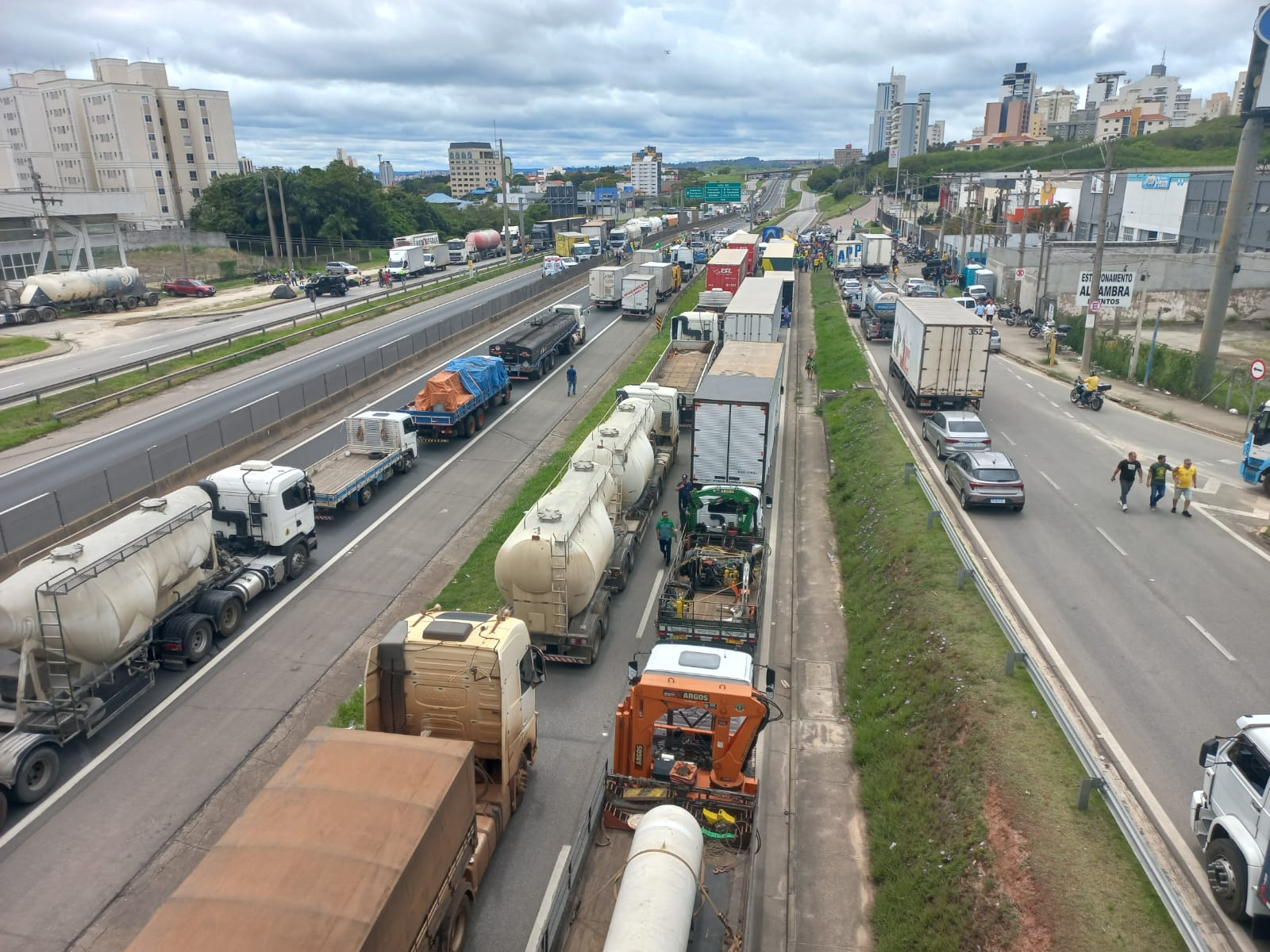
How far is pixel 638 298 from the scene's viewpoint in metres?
56.4

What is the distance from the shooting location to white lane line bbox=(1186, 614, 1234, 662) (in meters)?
14.7

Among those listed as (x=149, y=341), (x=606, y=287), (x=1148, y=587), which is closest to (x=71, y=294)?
(x=149, y=341)

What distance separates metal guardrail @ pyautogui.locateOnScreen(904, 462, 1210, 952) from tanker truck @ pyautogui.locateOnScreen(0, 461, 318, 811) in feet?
51.1

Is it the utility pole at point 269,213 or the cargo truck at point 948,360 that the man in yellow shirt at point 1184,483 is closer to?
the cargo truck at point 948,360

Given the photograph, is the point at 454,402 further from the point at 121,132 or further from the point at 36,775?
the point at 121,132

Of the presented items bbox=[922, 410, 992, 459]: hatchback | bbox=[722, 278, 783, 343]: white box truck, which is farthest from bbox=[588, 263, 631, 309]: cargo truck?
bbox=[922, 410, 992, 459]: hatchback

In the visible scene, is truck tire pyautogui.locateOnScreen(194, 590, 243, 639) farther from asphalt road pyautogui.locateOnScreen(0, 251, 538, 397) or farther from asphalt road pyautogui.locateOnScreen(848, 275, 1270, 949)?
asphalt road pyautogui.locateOnScreen(0, 251, 538, 397)

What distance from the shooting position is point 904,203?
129000 mm

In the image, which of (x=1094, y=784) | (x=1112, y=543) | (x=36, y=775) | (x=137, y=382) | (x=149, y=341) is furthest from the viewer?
(x=149, y=341)

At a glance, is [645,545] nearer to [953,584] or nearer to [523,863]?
[953,584]

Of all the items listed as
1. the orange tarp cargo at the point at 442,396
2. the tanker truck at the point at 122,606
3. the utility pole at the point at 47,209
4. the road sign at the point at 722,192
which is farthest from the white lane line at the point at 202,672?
the road sign at the point at 722,192

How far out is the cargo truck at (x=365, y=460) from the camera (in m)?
24.2

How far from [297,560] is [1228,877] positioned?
19039 millimetres

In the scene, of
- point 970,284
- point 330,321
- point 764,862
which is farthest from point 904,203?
point 764,862
